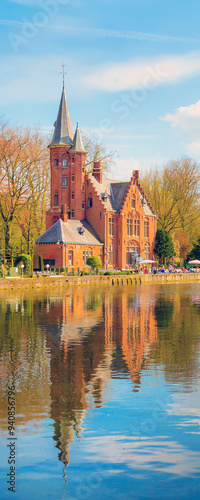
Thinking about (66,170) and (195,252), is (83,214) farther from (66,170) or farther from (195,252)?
(195,252)

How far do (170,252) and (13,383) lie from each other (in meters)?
82.2

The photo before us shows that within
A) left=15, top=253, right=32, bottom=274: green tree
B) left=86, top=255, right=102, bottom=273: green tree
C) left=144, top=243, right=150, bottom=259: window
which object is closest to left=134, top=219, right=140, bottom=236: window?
left=144, top=243, right=150, bottom=259: window

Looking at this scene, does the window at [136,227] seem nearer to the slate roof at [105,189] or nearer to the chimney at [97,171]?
the slate roof at [105,189]

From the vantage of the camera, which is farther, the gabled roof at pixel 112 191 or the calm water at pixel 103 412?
the gabled roof at pixel 112 191

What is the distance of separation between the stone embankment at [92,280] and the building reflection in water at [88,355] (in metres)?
19.3

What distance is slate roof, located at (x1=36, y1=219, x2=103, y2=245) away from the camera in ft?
249

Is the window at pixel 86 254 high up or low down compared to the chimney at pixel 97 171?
down

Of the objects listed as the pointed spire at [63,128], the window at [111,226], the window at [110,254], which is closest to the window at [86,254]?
the window at [110,254]

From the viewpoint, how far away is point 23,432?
11672 mm

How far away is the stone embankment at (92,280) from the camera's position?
57969 mm

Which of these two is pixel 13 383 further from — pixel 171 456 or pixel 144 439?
pixel 171 456

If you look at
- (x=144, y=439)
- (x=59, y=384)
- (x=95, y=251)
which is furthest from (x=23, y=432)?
(x=95, y=251)

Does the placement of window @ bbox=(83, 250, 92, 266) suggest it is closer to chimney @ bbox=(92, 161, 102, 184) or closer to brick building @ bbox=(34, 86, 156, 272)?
brick building @ bbox=(34, 86, 156, 272)

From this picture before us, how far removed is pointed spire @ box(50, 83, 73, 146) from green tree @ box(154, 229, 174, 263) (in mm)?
22539
